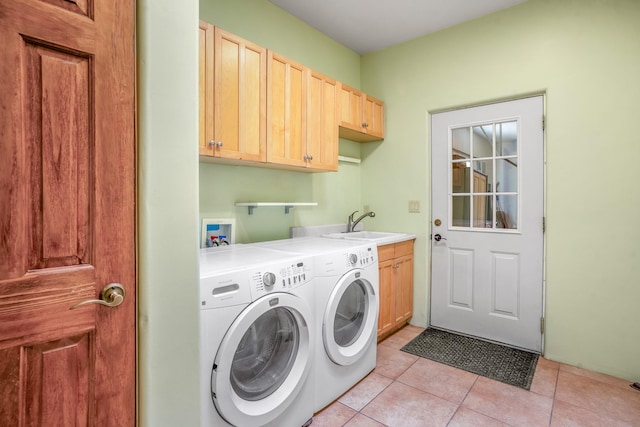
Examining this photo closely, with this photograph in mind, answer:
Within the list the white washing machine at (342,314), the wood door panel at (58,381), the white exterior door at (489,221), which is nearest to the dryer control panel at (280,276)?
the white washing machine at (342,314)

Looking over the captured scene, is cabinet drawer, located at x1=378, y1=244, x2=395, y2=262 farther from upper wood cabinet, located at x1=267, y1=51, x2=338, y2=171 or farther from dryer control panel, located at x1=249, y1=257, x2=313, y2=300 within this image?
dryer control panel, located at x1=249, y1=257, x2=313, y2=300

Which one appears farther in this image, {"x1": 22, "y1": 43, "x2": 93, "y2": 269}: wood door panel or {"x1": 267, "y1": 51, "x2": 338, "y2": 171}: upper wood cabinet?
{"x1": 267, "y1": 51, "x2": 338, "y2": 171}: upper wood cabinet

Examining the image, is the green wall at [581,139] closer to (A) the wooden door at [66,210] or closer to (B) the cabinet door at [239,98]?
(B) the cabinet door at [239,98]

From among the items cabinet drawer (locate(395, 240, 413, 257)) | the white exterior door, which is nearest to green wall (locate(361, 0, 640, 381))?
the white exterior door

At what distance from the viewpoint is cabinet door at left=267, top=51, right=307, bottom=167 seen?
2.13 meters

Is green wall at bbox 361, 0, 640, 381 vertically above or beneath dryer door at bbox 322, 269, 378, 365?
above

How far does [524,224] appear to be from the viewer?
8.48ft

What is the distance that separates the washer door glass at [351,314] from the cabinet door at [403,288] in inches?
25.5

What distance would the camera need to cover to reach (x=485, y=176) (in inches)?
109

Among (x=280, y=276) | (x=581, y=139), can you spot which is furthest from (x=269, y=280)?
(x=581, y=139)

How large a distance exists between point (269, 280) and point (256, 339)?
1.05 feet

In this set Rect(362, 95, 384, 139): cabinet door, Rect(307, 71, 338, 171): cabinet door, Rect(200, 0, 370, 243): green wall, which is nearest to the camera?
Rect(200, 0, 370, 243): green wall

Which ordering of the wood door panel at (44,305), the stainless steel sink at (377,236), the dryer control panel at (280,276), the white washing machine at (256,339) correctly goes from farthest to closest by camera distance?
the stainless steel sink at (377,236) < the dryer control panel at (280,276) < the white washing machine at (256,339) < the wood door panel at (44,305)

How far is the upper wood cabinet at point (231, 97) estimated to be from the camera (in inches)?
70.7
